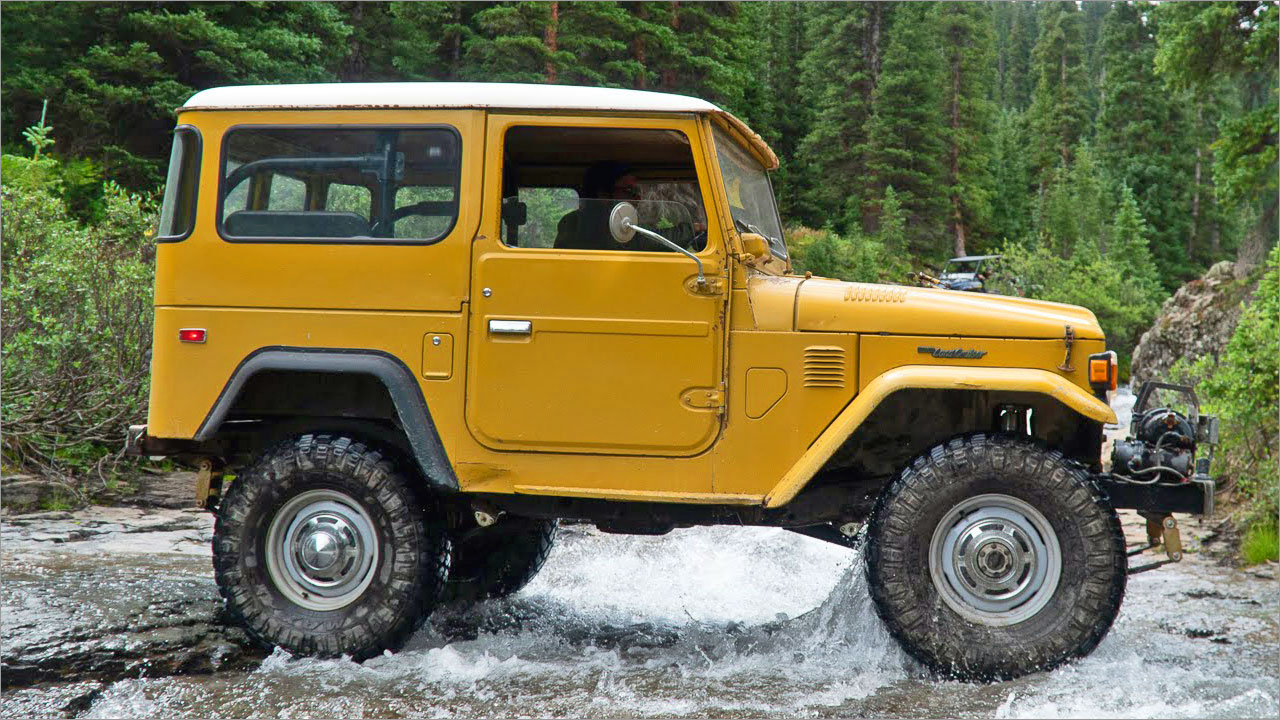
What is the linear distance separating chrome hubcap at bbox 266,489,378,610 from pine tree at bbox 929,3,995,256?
44.5 metres

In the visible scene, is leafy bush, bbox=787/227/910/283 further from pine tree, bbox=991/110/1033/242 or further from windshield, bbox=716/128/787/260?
windshield, bbox=716/128/787/260

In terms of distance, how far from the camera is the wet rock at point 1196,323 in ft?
46.6

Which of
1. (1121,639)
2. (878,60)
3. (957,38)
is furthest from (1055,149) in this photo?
(1121,639)

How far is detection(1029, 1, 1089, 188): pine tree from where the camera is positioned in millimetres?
59250

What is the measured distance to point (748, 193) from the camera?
532cm

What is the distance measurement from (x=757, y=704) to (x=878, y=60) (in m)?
44.3

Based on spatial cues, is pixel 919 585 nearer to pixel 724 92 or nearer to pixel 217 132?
pixel 217 132

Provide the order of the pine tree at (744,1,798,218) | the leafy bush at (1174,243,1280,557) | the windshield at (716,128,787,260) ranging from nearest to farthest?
the windshield at (716,128,787,260)
the leafy bush at (1174,243,1280,557)
the pine tree at (744,1,798,218)

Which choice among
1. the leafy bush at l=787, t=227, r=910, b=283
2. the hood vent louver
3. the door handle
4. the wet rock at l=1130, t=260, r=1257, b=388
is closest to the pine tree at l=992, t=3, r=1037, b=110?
the leafy bush at l=787, t=227, r=910, b=283

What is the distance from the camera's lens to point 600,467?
4820 millimetres

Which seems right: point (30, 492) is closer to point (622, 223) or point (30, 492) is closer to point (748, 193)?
point (622, 223)

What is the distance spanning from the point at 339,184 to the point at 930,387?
2.88m

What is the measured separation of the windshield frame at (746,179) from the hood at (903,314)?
0.36 metres

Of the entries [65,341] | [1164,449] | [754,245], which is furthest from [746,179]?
[65,341]
